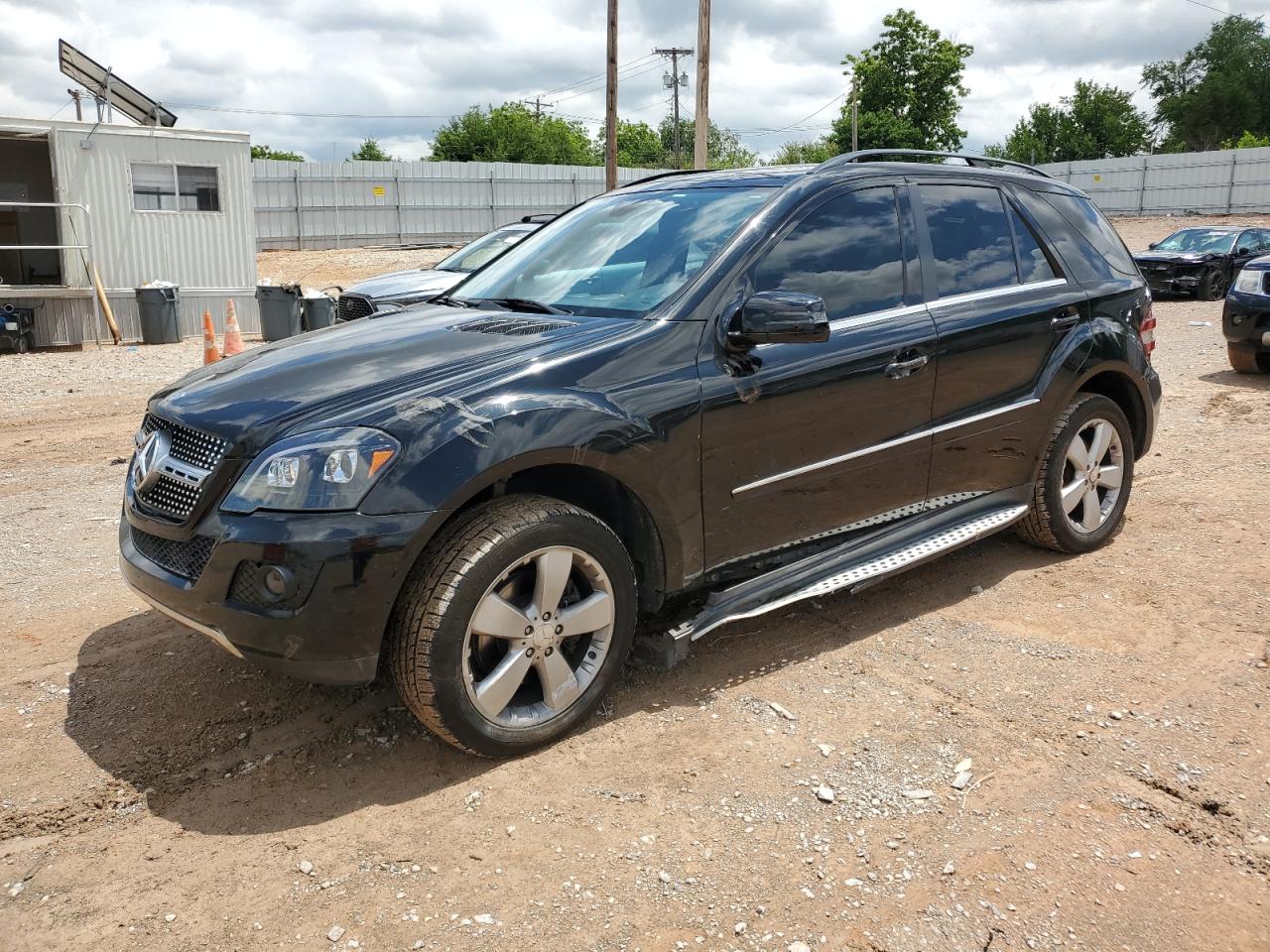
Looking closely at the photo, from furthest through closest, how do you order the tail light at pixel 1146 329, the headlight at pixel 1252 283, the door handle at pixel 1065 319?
1. the headlight at pixel 1252 283
2. the tail light at pixel 1146 329
3. the door handle at pixel 1065 319

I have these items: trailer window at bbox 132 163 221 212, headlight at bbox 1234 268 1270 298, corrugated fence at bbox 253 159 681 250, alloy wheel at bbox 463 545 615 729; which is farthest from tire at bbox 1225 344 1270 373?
corrugated fence at bbox 253 159 681 250

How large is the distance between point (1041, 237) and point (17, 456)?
287 inches

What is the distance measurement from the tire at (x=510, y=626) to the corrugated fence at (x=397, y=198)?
3374 cm

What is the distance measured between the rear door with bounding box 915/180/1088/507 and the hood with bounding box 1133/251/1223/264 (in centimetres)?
1622

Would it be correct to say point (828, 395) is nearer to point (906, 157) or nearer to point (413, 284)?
point (906, 157)

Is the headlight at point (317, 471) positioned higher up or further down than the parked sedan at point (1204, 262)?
further down

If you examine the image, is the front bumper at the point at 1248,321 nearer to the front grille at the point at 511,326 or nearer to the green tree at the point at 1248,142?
the front grille at the point at 511,326

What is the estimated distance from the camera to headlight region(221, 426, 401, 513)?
2830 millimetres

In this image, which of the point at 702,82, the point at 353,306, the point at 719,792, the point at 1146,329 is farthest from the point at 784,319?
the point at 702,82

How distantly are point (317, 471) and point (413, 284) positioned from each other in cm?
861

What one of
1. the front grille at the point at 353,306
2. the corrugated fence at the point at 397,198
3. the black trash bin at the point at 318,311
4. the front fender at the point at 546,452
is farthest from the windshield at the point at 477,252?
the corrugated fence at the point at 397,198

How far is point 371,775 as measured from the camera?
126 inches

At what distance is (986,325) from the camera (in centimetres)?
437

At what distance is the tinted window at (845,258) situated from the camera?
380 cm
